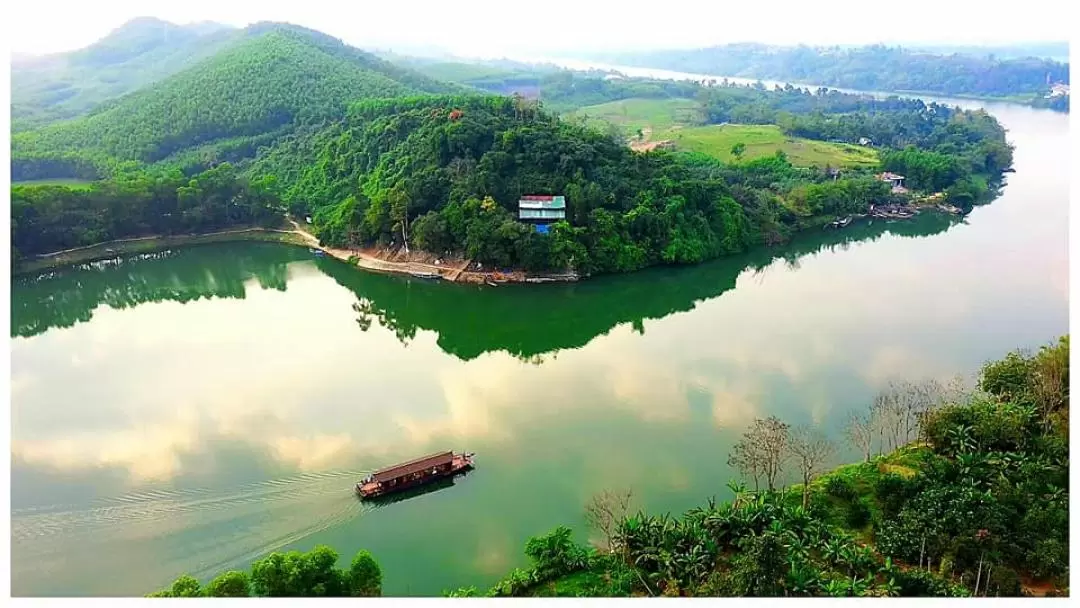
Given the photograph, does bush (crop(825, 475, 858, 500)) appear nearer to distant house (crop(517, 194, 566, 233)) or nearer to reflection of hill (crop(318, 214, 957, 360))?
reflection of hill (crop(318, 214, 957, 360))

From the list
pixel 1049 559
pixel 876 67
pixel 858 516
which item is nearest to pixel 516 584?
pixel 858 516

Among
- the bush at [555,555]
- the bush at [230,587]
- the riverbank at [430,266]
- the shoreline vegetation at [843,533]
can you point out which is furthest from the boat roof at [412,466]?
the riverbank at [430,266]

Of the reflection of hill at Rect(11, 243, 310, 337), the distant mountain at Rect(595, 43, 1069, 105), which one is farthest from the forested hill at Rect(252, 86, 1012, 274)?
the distant mountain at Rect(595, 43, 1069, 105)

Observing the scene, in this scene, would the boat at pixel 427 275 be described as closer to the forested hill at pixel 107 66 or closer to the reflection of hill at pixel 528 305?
the reflection of hill at pixel 528 305

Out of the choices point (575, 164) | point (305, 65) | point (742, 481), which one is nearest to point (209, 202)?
point (575, 164)

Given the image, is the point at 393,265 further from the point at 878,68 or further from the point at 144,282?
the point at 878,68
